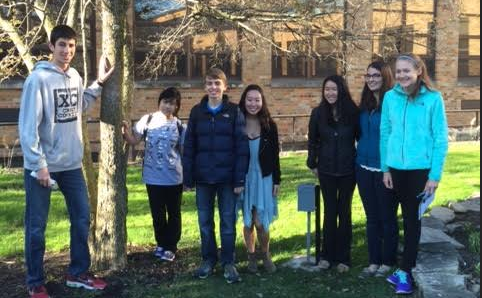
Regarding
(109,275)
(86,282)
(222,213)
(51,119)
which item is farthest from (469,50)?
(51,119)

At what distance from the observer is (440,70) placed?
828 inches

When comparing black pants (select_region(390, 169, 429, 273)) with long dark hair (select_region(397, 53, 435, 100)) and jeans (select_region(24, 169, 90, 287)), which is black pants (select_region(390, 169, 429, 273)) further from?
jeans (select_region(24, 169, 90, 287))

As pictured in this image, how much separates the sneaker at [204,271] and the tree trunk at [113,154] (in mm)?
735

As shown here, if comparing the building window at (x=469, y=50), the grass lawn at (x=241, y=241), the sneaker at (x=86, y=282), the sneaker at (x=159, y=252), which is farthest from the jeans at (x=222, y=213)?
the building window at (x=469, y=50)

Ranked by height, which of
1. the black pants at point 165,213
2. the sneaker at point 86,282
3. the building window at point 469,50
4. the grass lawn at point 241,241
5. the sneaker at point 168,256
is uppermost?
the building window at point 469,50

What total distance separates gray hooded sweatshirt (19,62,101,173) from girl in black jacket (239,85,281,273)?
1.49m

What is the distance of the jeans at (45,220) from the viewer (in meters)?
4.55

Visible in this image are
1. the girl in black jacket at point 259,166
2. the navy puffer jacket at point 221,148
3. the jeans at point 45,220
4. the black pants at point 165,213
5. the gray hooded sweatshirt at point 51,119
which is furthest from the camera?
the black pants at point 165,213

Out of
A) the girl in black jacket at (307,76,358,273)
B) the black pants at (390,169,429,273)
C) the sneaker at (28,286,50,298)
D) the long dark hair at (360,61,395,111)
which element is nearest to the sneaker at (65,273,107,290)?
the sneaker at (28,286,50,298)

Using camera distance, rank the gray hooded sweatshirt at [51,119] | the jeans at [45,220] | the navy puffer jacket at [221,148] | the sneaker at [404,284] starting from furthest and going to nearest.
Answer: the navy puffer jacket at [221,148] → the sneaker at [404,284] → the jeans at [45,220] → the gray hooded sweatshirt at [51,119]

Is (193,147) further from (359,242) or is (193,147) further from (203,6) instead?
(359,242)

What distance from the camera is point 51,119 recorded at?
4.51 m

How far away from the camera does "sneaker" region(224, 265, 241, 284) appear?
5.18 metres

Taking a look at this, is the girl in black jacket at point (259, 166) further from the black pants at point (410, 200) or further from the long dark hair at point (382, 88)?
the black pants at point (410, 200)
